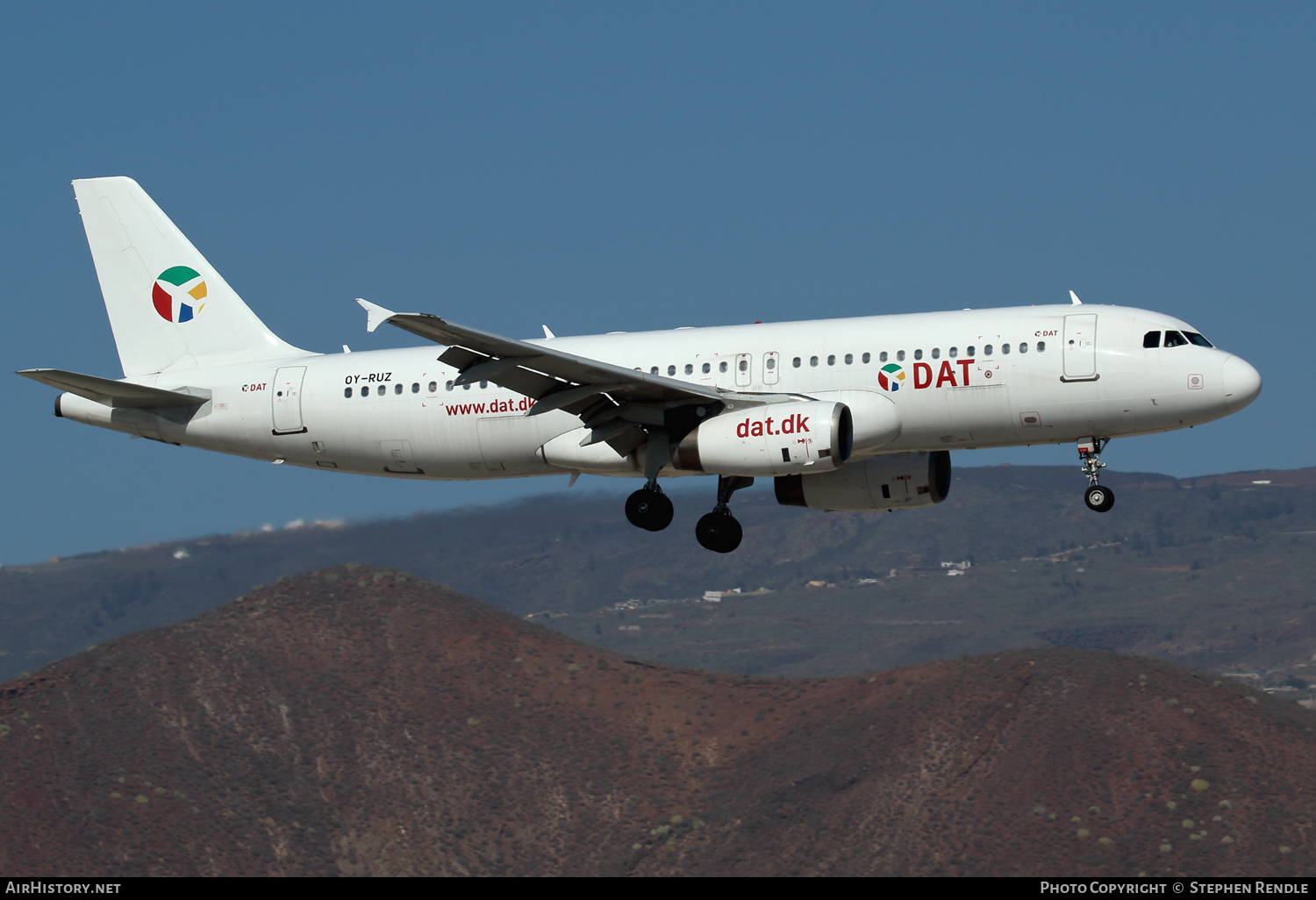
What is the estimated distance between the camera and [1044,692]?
107375 millimetres

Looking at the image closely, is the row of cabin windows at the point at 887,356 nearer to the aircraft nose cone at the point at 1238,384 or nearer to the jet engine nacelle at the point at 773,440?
the aircraft nose cone at the point at 1238,384

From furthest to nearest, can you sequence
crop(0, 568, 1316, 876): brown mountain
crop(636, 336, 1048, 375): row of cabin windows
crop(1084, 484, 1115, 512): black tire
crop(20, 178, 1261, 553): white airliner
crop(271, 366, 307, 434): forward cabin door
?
crop(0, 568, 1316, 876): brown mountain, crop(271, 366, 307, 434): forward cabin door, crop(1084, 484, 1115, 512): black tire, crop(636, 336, 1048, 375): row of cabin windows, crop(20, 178, 1261, 553): white airliner

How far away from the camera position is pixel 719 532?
4338cm

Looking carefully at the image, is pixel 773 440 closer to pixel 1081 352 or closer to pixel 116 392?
pixel 1081 352

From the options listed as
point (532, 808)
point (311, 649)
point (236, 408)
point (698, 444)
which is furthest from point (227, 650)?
point (698, 444)

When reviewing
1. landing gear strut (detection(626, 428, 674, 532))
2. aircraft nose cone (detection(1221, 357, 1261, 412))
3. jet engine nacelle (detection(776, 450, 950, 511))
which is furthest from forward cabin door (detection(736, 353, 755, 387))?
aircraft nose cone (detection(1221, 357, 1261, 412))

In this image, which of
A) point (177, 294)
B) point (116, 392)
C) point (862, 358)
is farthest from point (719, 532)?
point (177, 294)

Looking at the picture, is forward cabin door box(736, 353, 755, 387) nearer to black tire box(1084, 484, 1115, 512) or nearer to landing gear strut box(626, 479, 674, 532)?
landing gear strut box(626, 479, 674, 532)

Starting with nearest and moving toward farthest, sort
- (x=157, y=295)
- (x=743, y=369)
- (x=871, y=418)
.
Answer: (x=871, y=418) < (x=743, y=369) < (x=157, y=295)

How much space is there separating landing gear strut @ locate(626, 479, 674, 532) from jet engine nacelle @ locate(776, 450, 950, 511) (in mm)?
3314

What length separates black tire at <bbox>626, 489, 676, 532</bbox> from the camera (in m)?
42.7

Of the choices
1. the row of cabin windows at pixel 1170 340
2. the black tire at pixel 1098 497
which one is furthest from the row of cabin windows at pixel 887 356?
the black tire at pixel 1098 497

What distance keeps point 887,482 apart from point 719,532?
4687mm
